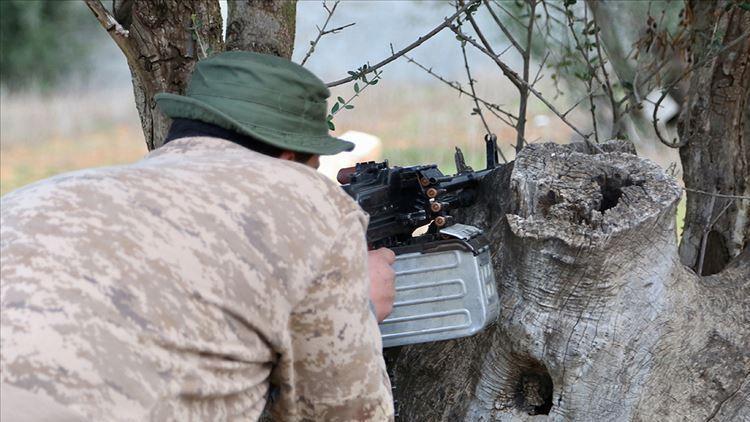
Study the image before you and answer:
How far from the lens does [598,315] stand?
242 centimetres

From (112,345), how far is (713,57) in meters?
2.39

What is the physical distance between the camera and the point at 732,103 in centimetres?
345

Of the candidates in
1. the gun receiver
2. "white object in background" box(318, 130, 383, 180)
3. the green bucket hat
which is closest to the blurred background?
"white object in background" box(318, 130, 383, 180)

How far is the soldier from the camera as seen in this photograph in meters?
1.53

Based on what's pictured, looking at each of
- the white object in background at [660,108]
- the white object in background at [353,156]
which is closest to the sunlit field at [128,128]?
the white object in background at [353,156]

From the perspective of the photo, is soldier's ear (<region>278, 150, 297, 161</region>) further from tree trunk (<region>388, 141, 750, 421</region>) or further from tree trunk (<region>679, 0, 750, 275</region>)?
tree trunk (<region>679, 0, 750, 275</region>)

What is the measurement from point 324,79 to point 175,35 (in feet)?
23.9

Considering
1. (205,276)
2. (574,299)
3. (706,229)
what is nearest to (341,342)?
(205,276)

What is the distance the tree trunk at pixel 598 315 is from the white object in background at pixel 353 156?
12.9ft

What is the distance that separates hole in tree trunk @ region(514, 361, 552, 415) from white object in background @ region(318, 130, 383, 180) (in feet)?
12.9

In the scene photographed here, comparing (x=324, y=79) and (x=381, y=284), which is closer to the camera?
(x=381, y=284)

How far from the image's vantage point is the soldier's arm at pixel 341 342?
1814 millimetres

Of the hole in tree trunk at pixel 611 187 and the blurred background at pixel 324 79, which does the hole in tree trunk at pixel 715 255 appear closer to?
the hole in tree trunk at pixel 611 187

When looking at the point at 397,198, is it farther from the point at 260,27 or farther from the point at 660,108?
the point at 660,108
